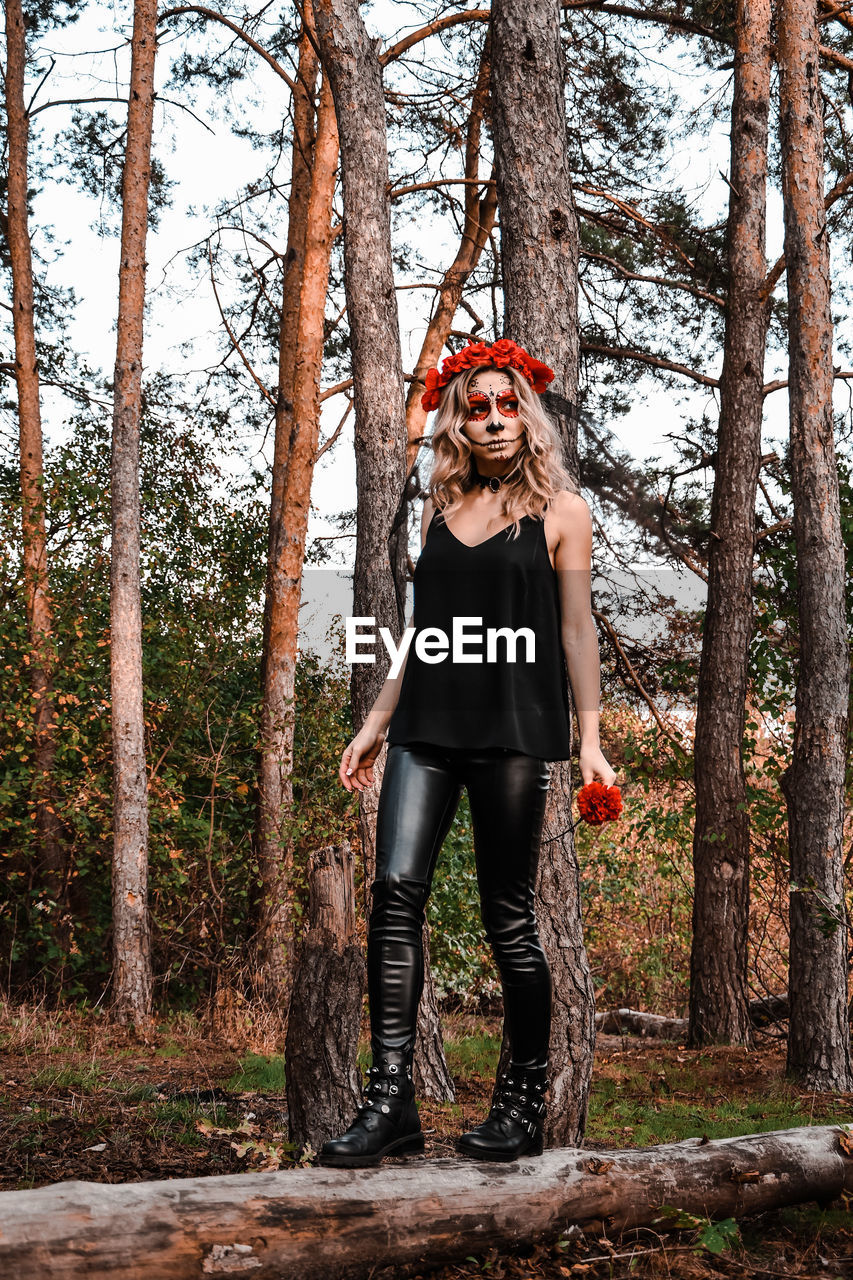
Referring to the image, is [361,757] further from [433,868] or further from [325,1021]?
[325,1021]

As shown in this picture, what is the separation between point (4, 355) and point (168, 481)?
2.63 meters

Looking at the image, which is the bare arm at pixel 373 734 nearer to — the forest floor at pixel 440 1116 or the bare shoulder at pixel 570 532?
the bare shoulder at pixel 570 532

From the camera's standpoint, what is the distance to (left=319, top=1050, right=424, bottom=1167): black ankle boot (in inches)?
124

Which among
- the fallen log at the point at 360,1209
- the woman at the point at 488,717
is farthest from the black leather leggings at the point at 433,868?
the fallen log at the point at 360,1209

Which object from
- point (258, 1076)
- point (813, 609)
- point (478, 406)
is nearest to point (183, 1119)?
point (258, 1076)

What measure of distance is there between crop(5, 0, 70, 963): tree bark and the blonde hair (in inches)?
312

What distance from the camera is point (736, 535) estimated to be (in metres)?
9.58

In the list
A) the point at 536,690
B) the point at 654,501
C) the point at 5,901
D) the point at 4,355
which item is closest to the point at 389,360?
the point at 654,501

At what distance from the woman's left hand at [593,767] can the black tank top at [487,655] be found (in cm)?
8

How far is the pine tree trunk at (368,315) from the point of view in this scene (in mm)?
6762

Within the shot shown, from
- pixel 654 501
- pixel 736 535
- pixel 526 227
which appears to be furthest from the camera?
pixel 736 535

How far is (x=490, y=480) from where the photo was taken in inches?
145

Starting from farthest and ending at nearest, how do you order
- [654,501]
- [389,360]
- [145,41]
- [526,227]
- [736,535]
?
[145,41]
[736,535]
[389,360]
[526,227]
[654,501]

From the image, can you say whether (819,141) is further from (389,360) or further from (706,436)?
(389,360)
